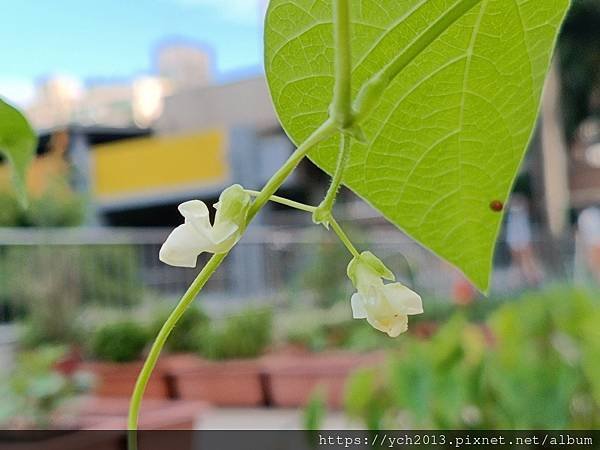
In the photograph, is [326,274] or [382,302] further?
[326,274]

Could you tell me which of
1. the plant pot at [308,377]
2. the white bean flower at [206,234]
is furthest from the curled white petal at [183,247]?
the plant pot at [308,377]

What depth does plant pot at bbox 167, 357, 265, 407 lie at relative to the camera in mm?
2180

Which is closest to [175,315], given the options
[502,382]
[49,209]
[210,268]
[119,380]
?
[210,268]

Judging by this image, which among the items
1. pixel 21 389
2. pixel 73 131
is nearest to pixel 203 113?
pixel 73 131

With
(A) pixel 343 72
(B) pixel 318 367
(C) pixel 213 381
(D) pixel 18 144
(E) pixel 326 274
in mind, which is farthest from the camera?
(E) pixel 326 274

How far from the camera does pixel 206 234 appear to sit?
12cm

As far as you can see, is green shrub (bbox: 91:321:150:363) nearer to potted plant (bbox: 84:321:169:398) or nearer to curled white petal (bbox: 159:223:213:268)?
potted plant (bbox: 84:321:169:398)

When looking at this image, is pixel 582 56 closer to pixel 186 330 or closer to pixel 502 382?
pixel 186 330

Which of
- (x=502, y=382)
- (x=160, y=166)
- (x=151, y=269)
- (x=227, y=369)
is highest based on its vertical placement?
(x=160, y=166)

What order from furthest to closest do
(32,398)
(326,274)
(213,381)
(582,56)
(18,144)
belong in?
(582,56)
(326,274)
(213,381)
(32,398)
(18,144)

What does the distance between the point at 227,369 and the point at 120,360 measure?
329mm

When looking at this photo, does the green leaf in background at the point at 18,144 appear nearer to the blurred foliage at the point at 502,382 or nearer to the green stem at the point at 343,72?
the green stem at the point at 343,72

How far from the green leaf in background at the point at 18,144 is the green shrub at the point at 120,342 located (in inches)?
85.9

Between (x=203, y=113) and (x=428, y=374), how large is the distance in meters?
6.03
